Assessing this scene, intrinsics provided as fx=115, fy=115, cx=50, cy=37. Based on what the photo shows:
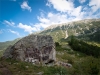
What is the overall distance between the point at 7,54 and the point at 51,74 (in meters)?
14.3

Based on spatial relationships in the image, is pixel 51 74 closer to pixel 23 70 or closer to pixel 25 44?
pixel 23 70

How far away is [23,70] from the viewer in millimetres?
18031

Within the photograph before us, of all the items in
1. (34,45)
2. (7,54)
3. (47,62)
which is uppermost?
(34,45)

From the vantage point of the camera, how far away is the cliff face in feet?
80.7

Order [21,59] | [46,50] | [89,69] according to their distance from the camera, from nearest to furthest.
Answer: [89,69] → [21,59] → [46,50]

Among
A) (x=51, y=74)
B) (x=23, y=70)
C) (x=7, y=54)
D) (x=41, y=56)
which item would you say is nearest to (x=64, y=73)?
(x=51, y=74)

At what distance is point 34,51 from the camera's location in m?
25.3

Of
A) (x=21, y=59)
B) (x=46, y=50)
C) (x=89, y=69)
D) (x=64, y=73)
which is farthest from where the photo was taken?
(x=46, y=50)

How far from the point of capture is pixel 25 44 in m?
26.1

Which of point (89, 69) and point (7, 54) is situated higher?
point (7, 54)

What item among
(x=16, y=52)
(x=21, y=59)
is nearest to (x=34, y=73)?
(x=21, y=59)

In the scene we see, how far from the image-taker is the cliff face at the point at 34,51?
969 inches

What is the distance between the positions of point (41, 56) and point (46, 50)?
185 centimetres

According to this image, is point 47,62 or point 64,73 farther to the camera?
point 47,62
